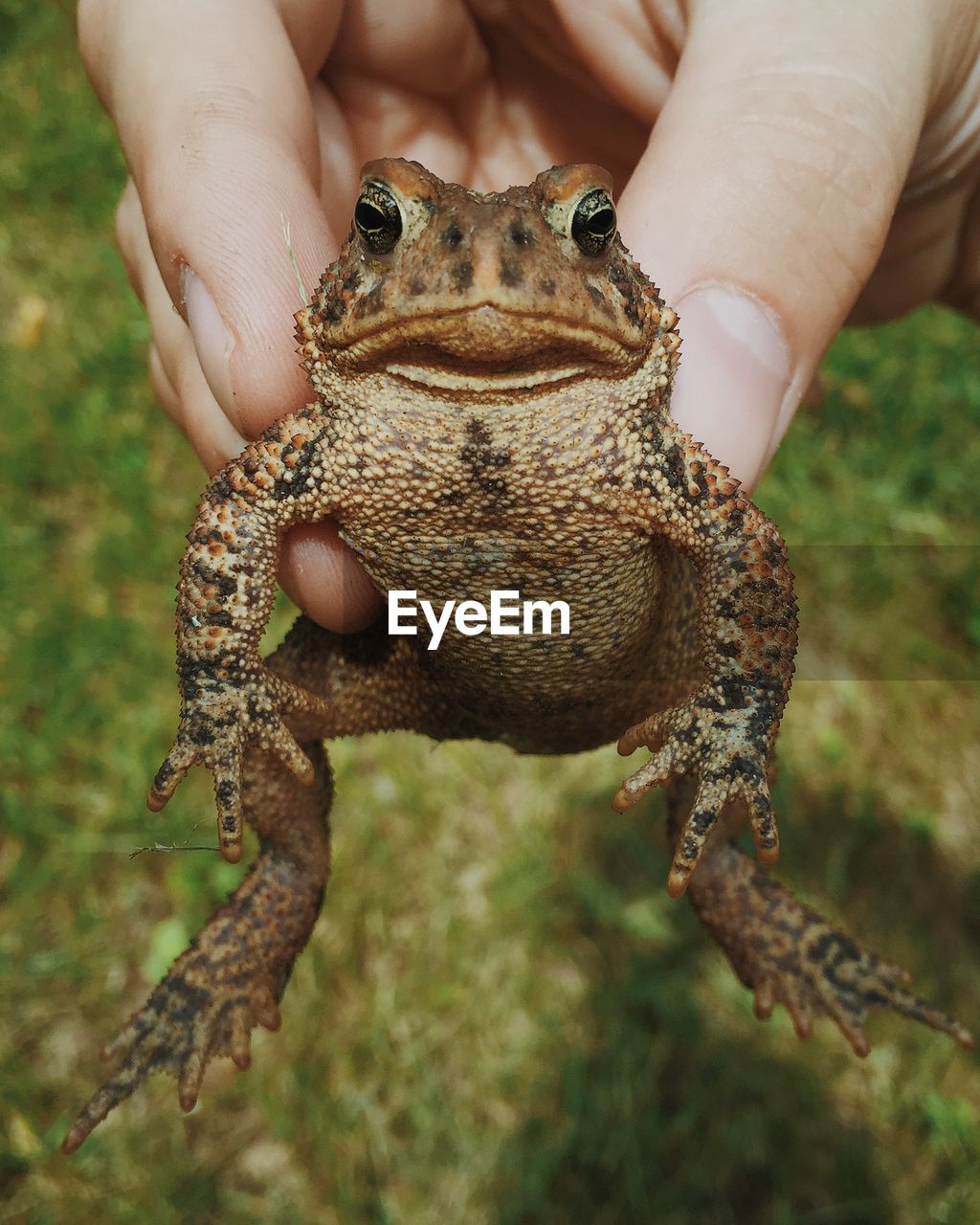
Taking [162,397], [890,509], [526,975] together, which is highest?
[162,397]

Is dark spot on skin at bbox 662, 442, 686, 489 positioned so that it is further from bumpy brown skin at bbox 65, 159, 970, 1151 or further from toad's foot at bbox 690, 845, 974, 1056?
toad's foot at bbox 690, 845, 974, 1056

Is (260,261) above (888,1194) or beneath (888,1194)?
above

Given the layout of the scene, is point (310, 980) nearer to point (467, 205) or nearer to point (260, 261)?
point (260, 261)

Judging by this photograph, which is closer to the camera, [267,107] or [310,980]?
[267,107]

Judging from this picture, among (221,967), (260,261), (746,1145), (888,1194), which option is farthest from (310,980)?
(260,261)

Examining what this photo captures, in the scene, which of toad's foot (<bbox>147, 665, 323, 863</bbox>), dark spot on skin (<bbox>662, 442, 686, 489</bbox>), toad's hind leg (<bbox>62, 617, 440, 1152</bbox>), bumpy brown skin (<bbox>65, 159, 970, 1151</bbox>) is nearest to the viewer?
bumpy brown skin (<bbox>65, 159, 970, 1151</bbox>)
